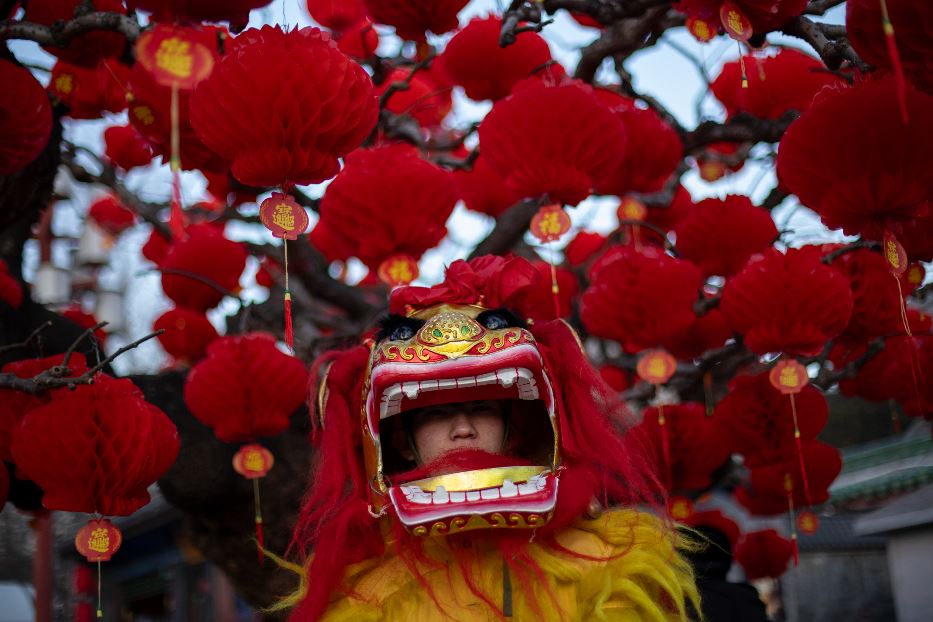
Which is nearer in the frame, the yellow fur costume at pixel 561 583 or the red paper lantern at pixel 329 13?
the yellow fur costume at pixel 561 583

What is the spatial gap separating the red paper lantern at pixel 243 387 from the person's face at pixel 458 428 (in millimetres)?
999

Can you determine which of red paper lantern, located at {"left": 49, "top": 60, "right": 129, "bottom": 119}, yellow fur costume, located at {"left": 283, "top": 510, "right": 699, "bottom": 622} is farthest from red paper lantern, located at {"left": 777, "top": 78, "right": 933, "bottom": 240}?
red paper lantern, located at {"left": 49, "top": 60, "right": 129, "bottom": 119}

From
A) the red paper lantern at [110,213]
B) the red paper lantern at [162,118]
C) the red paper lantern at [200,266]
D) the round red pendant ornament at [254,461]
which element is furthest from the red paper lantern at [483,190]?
the red paper lantern at [110,213]

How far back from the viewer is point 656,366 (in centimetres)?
403

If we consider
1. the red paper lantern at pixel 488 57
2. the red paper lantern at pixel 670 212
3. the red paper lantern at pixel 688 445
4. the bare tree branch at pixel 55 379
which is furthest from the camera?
the red paper lantern at pixel 670 212

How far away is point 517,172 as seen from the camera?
3.30 metres

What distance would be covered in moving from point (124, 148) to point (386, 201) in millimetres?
2753

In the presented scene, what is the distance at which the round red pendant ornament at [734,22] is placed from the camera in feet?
8.38

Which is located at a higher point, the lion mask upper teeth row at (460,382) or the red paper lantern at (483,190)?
the red paper lantern at (483,190)

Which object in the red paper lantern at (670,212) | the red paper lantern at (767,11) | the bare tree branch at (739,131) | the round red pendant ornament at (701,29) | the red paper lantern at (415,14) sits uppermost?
the red paper lantern at (415,14)

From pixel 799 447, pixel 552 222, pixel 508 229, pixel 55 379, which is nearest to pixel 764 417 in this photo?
pixel 799 447

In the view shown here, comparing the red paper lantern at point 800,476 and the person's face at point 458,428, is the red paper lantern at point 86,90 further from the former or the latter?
the red paper lantern at point 800,476

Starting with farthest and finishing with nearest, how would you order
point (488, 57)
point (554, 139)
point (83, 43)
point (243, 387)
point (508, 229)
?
point (508, 229) < point (488, 57) < point (243, 387) < point (554, 139) < point (83, 43)

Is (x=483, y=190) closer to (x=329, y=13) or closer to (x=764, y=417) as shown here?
(x=329, y=13)
